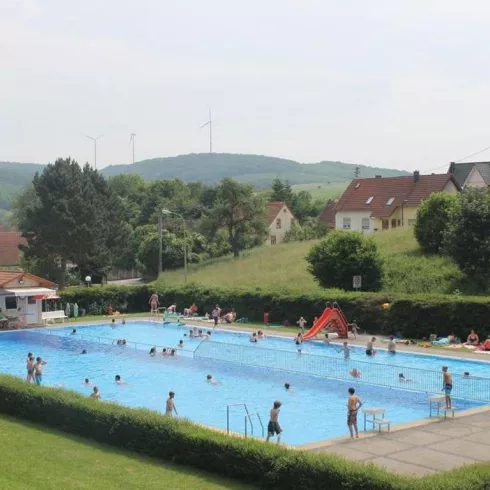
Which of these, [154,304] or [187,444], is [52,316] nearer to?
[154,304]

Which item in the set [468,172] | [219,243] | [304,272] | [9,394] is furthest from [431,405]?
[468,172]

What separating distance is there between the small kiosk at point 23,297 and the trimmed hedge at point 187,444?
84.9 ft

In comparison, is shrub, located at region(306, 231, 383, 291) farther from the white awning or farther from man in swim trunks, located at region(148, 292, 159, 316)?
the white awning

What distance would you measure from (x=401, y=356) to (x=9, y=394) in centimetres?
1971

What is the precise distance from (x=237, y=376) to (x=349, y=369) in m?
4.90

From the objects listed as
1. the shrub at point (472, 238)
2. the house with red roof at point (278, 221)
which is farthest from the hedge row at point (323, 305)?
the house with red roof at point (278, 221)

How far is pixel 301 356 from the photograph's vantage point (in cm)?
3170

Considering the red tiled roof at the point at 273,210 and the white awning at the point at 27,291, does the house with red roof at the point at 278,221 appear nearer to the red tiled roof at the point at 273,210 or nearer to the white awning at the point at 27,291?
the red tiled roof at the point at 273,210

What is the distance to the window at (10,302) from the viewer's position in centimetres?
4747

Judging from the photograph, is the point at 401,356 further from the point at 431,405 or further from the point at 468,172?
the point at 468,172

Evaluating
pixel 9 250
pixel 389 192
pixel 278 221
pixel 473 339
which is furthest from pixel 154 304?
pixel 278 221

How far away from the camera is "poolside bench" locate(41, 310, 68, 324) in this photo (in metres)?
48.9

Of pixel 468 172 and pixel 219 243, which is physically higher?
pixel 468 172

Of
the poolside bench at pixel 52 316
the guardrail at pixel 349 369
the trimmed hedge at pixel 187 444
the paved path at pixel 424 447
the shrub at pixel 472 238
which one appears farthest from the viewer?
the poolside bench at pixel 52 316
